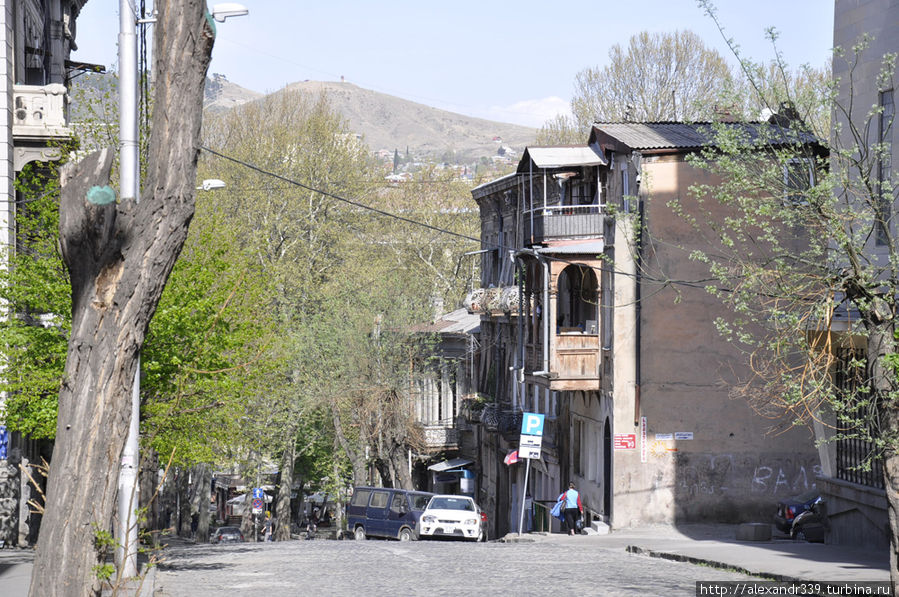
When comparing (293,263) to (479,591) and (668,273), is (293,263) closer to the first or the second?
(668,273)

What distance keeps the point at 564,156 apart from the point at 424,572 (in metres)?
18.3

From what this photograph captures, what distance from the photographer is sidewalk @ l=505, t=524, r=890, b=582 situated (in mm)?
16609

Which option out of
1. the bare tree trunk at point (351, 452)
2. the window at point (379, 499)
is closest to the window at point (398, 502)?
the window at point (379, 499)

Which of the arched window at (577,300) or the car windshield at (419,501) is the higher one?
the arched window at (577,300)

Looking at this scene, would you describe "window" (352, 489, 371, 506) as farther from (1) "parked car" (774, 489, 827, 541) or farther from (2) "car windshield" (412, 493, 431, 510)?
(1) "parked car" (774, 489, 827, 541)

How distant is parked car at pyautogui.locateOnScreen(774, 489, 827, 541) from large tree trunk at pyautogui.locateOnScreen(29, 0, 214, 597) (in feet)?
59.8

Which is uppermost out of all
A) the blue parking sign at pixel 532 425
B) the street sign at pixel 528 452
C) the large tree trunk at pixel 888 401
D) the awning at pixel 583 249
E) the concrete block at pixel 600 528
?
the awning at pixel 583 249

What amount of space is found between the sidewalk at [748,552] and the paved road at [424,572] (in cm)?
43

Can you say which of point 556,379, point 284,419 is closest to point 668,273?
point 556,379

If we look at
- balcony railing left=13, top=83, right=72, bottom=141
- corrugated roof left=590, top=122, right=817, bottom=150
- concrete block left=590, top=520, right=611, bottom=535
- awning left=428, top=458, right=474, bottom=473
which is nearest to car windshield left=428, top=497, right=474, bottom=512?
concrete block left=590, top=520, right=611, bottom=535

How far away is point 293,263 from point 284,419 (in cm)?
782

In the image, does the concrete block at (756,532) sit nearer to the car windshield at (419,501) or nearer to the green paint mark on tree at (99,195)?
the car windshield at (419,501)

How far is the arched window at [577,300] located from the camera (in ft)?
110

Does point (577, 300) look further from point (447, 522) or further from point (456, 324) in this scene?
point (456, 324)
